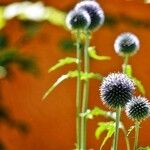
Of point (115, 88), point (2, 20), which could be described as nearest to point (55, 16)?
point (2, 20)

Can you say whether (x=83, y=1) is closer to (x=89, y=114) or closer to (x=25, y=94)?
(x=89, y=114)

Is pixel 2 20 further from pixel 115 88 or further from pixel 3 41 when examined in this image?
pixel 115 88

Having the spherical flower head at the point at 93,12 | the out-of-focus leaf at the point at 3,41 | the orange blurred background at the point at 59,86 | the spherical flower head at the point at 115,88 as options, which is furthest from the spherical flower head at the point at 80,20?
the out-of-focus leaf at the point at 3,41

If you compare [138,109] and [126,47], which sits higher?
[126,47]

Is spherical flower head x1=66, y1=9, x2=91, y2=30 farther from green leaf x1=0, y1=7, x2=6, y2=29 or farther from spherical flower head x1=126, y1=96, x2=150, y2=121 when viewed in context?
green leaf x1=0, y1=7, x2=6, y2=29

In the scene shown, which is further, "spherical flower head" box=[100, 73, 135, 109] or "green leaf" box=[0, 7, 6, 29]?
"green leaf" box=[0, 7, 6, 29]

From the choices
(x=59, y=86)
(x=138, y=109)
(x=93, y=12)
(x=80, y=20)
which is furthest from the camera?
(x=59, y=86)

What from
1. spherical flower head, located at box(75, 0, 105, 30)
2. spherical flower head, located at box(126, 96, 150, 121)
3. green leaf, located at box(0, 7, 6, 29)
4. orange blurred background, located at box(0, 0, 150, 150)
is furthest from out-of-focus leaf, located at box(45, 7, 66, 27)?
spherical flower head, located at box(126, 96, 150, 121)

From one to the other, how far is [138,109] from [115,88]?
65 millimetres

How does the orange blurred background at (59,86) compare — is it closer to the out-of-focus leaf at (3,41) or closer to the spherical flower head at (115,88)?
the out-of-focus leaf at (3,41)

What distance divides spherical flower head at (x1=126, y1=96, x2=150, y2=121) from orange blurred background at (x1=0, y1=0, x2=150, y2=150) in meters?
0.85

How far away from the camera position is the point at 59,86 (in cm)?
204

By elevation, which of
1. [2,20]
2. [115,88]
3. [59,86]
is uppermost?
[2,20]

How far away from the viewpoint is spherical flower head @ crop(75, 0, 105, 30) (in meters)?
1.33
